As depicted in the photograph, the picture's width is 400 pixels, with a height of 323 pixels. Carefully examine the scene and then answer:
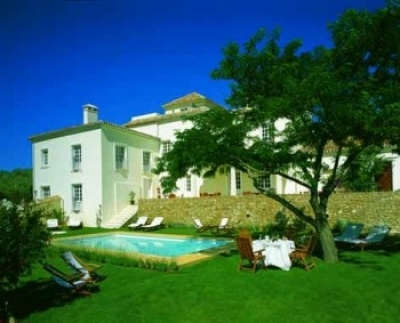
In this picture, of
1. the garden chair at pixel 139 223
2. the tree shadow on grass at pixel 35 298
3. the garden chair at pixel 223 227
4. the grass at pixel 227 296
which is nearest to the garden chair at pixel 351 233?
the grass at pixel 227 296

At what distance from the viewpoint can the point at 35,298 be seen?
28.9 feet

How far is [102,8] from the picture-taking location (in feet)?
35.7

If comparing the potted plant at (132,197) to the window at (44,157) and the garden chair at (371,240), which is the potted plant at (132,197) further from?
the garden chair at (371,240)

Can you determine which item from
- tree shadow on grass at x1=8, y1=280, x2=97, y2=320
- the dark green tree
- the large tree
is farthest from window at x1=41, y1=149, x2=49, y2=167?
the dark green tree

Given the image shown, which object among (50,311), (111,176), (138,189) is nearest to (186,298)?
(50,311)

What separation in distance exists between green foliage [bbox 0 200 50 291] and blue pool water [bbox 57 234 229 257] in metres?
8.97

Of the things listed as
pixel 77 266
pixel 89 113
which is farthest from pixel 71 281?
pixel 89 113

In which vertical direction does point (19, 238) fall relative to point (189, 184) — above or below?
below

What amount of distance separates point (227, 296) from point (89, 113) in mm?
26388

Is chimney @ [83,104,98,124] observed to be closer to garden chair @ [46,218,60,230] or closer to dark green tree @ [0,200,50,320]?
garden chair @ [46,218,60,230]

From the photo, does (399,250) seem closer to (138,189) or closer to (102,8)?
(102,8)

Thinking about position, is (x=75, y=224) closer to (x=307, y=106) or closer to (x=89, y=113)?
(x=89, y=113)

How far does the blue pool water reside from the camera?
1708 cm

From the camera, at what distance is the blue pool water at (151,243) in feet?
56.0
